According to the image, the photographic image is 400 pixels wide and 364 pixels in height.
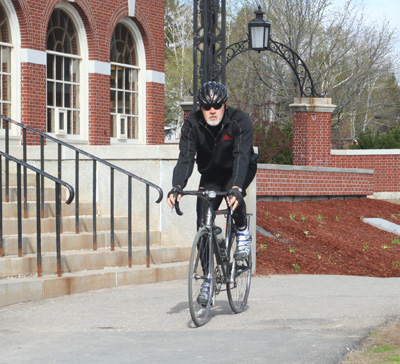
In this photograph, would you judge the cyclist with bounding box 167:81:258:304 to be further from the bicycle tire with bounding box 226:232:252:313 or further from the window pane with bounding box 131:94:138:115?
the window pane with bounding box 131:94:138:115

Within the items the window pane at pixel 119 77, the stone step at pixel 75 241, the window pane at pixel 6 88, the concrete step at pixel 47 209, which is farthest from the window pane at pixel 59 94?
the stone step at pixel 75 241

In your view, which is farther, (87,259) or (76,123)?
(76,123)

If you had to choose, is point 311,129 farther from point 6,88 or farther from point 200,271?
point 200,271

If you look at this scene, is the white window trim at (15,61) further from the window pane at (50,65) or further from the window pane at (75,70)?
the window pane at (75,70)

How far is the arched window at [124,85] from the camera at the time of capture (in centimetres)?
1853

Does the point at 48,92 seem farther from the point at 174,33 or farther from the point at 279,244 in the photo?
the point at 174,33

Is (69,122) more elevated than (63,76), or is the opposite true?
(63,76)

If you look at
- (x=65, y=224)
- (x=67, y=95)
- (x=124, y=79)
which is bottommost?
(x=65, y=224)

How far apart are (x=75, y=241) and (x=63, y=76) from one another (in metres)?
8.36

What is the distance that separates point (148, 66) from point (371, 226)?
21.0ft

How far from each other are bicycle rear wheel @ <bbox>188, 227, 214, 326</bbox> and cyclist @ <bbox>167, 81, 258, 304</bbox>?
5 centimetres

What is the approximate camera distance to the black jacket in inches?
258

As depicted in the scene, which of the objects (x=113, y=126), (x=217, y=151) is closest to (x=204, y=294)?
(x=217, y=151)

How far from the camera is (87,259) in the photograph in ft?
29.2
